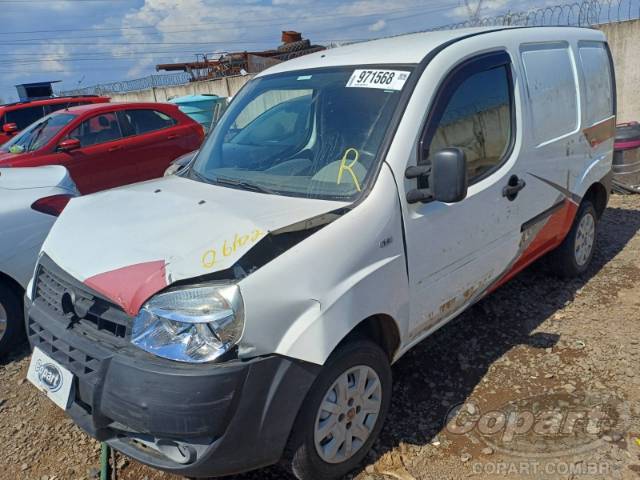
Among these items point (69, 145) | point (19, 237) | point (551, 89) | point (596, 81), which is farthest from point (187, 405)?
point (69, 145)

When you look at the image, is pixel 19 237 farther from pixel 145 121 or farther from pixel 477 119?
pixel 145 121

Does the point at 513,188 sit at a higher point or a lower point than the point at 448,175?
lower

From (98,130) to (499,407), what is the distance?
655cm

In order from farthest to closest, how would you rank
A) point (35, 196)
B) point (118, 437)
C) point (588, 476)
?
point (35, 196) → point (588, 476) → point (118, 437)

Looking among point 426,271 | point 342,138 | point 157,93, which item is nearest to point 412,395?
point 426,271

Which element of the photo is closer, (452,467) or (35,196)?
(452,467)

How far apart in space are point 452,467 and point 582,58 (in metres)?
3.25

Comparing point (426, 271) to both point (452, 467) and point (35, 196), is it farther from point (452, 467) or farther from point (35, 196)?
point (35, 196)

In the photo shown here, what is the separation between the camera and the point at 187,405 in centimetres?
188

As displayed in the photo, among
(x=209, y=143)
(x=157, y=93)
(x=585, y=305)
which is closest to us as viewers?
(x=209, y=143)

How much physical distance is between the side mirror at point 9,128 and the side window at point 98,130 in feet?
10.6

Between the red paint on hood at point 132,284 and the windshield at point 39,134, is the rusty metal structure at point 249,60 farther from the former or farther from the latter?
the red paint on hood at point 132,284

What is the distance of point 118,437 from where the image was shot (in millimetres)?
2133

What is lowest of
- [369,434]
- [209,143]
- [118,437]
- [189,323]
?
[369,434]
